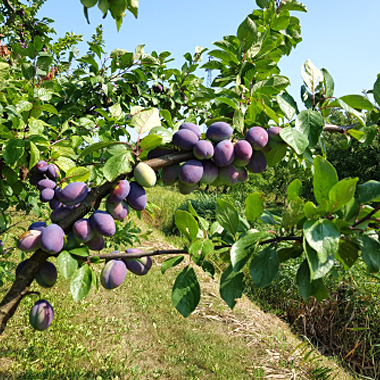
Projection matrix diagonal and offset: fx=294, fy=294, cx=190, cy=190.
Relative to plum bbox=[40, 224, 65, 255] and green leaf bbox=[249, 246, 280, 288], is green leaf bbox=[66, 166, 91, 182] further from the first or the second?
green leaf bbox=[249, 246, 280, 288]

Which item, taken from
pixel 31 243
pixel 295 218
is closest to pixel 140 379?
pixel 31 243

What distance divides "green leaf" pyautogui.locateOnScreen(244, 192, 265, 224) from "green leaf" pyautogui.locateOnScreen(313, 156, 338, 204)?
136mm

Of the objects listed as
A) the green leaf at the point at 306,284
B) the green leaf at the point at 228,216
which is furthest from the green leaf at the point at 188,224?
the green leaf at the point at 306,284

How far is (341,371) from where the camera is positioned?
3.08 metres

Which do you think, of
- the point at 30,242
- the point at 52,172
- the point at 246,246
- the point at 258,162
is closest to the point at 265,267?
the point at 246,246

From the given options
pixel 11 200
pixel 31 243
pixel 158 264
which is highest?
pixel 31 243

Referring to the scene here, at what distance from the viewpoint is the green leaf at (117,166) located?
0.66 m

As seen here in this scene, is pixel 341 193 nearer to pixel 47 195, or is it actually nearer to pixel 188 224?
pixel 188 224

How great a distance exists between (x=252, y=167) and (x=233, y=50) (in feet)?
1.77

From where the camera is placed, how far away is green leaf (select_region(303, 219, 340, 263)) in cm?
57

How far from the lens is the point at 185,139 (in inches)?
28.5

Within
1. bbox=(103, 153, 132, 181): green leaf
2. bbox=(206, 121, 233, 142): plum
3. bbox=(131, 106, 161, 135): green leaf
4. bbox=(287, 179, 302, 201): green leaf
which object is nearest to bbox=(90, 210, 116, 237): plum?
bbox=(103, 153, 132, 181): green leaf

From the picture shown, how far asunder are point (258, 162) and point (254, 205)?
123 millimetres

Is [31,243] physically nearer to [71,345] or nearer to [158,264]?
[71,345]
